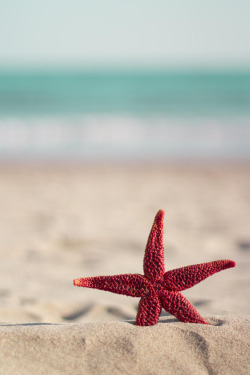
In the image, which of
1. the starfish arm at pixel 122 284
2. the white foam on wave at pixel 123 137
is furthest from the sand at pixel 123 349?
the white foam on wave at pixel 123 137

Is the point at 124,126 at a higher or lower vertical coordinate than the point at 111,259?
higher

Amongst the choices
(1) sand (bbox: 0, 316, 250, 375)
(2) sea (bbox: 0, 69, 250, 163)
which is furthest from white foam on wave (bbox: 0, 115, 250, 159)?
(1) sand (bbox: 0, 316, 250, 375)

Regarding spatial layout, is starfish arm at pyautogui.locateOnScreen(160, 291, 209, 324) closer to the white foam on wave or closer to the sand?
the sand

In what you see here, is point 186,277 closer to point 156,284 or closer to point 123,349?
point 156,284

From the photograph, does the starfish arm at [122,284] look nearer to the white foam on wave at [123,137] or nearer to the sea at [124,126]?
the sea at [124,126]

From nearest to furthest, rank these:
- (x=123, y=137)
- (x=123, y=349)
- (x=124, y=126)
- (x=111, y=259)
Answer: (x=123, y=349), (x=111, y=259), (x=123, y=137), (x=124, y=126)

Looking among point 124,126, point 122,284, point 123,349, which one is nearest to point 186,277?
point 122,284

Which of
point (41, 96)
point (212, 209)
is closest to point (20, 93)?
point (41, 96)
